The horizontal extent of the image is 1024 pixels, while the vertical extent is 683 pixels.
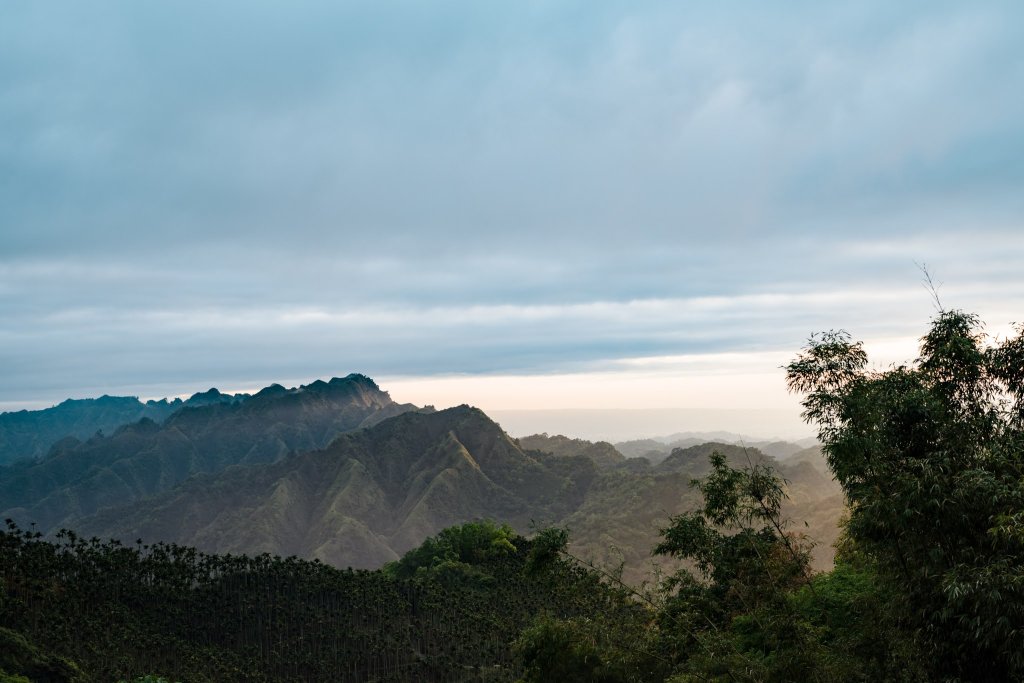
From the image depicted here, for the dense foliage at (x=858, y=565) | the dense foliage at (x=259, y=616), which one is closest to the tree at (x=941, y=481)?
the dense foliage at (x=858, y=565)

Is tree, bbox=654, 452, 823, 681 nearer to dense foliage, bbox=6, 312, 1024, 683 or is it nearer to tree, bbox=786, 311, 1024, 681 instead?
dense foliage, bbox=6, 312, 1024, 683

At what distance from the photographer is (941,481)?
18.0 metres

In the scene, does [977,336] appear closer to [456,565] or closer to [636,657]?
[636,657]

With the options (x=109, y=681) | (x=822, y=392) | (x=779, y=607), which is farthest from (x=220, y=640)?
(x=822, y=392)

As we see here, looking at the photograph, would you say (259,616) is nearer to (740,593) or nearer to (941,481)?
(740,593)

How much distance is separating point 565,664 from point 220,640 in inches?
3028

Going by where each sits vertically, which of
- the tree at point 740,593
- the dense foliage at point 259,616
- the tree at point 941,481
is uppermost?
the tree at point 941,481

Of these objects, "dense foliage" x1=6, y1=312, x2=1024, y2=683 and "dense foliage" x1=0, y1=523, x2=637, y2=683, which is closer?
"dense foliage" x1=6, y1=312, x2=1024, y2=683

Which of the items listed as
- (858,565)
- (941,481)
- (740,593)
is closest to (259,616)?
(740,593)

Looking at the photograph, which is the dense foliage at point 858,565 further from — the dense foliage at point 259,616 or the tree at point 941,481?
the dense foliage at point 259,616

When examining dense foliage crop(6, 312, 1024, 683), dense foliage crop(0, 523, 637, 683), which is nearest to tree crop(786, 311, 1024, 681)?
dense foliage crop(6, 312, 1024, 683)

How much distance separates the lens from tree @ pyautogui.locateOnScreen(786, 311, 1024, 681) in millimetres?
15922

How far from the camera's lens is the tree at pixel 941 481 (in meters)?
15.9

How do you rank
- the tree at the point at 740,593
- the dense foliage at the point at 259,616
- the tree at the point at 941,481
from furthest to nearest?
1. the dense foliage at the point at 259,616
2. the tree at the point at 740,593
3. the tree at the point at 941,481
